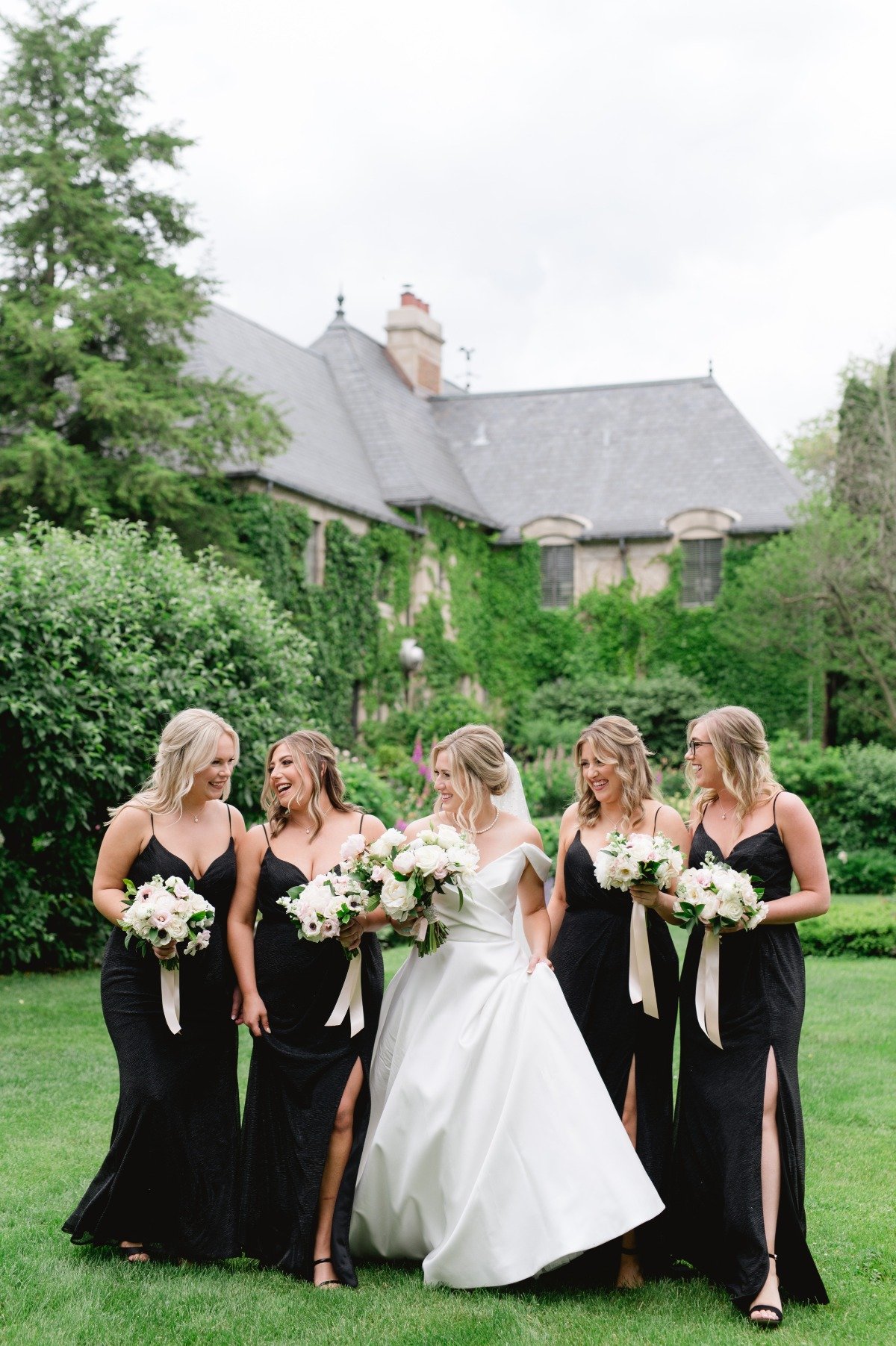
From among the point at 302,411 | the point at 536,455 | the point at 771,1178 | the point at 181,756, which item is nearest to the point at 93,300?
the point at 302,411

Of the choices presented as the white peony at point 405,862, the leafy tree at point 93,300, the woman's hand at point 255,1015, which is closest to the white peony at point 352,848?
the white peony at point 405,862

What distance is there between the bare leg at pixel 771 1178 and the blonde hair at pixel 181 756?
2.26 metres

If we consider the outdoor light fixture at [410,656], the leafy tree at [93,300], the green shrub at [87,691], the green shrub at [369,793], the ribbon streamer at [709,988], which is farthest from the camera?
the outdoor light fixture at [410,656]

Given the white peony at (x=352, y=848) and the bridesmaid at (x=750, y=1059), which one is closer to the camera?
the bridesmaid at (x=750, y=1059)

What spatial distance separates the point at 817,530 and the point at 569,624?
6872 millimetres

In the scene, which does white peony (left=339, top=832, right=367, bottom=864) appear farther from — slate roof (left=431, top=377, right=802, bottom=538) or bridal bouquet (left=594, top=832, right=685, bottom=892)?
slate roof (left=431, top=377, right=802, bottom=538)

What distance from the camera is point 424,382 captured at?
123 feet

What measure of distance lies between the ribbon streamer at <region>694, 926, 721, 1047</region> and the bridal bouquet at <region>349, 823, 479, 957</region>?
0.90 m

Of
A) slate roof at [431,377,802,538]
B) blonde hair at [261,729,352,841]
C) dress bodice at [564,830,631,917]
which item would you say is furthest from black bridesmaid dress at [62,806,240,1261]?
slate roof at [431,377,802,538]

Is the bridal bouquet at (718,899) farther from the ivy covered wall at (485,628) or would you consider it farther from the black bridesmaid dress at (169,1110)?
the ivy covered wall at (485,628)

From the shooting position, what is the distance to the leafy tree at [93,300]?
21.0 meters

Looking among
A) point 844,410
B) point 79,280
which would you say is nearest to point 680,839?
point 79,280

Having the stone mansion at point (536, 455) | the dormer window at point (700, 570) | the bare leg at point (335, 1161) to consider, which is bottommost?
the bare leg at point (335, 1161)

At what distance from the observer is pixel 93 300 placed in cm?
2128
